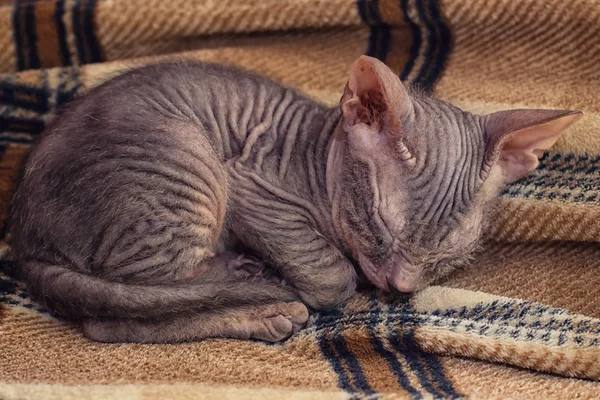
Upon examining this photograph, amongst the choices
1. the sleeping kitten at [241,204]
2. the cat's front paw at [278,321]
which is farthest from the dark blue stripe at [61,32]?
the cat's front paw at [278,321]

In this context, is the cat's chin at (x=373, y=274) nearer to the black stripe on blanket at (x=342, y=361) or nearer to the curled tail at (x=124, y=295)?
the black stripe on blanket at (x=342, y=361)

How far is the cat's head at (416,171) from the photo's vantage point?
1.52 metres

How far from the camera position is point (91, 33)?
2205 mm

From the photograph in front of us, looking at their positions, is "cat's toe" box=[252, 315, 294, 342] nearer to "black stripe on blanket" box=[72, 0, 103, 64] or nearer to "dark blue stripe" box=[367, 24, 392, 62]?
"dark blue stripe" box=[367, 24, 392, 62]

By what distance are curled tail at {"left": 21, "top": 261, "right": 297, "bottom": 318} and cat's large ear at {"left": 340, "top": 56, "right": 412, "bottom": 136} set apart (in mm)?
453

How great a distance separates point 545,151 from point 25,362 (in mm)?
1325

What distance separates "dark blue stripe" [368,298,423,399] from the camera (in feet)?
4.27

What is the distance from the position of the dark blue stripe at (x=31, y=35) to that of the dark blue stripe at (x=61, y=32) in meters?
0.07

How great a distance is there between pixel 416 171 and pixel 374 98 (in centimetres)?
18

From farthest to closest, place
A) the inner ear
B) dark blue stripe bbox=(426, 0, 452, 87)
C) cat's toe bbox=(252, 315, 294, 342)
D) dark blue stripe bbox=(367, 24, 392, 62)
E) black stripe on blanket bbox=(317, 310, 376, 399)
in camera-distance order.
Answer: dark blue stripe bbox=(367, 24, 392, 62)
dark blue stripe bbox=(426, 0, 452, 87)
cat's toe bbox=(252, 315, 294, 342)
the inner ear
black stripe on blanket bbox=(317, 310, 376, 399)

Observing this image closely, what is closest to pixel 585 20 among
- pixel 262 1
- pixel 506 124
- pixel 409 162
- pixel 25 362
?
pixel 506 124

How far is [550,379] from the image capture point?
142cm

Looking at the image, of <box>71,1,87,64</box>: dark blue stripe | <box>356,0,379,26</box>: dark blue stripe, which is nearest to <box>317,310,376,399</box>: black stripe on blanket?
<box>356,0,379,26</box>: dark blue stripe

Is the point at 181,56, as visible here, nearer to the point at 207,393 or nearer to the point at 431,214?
the point at 431,214
